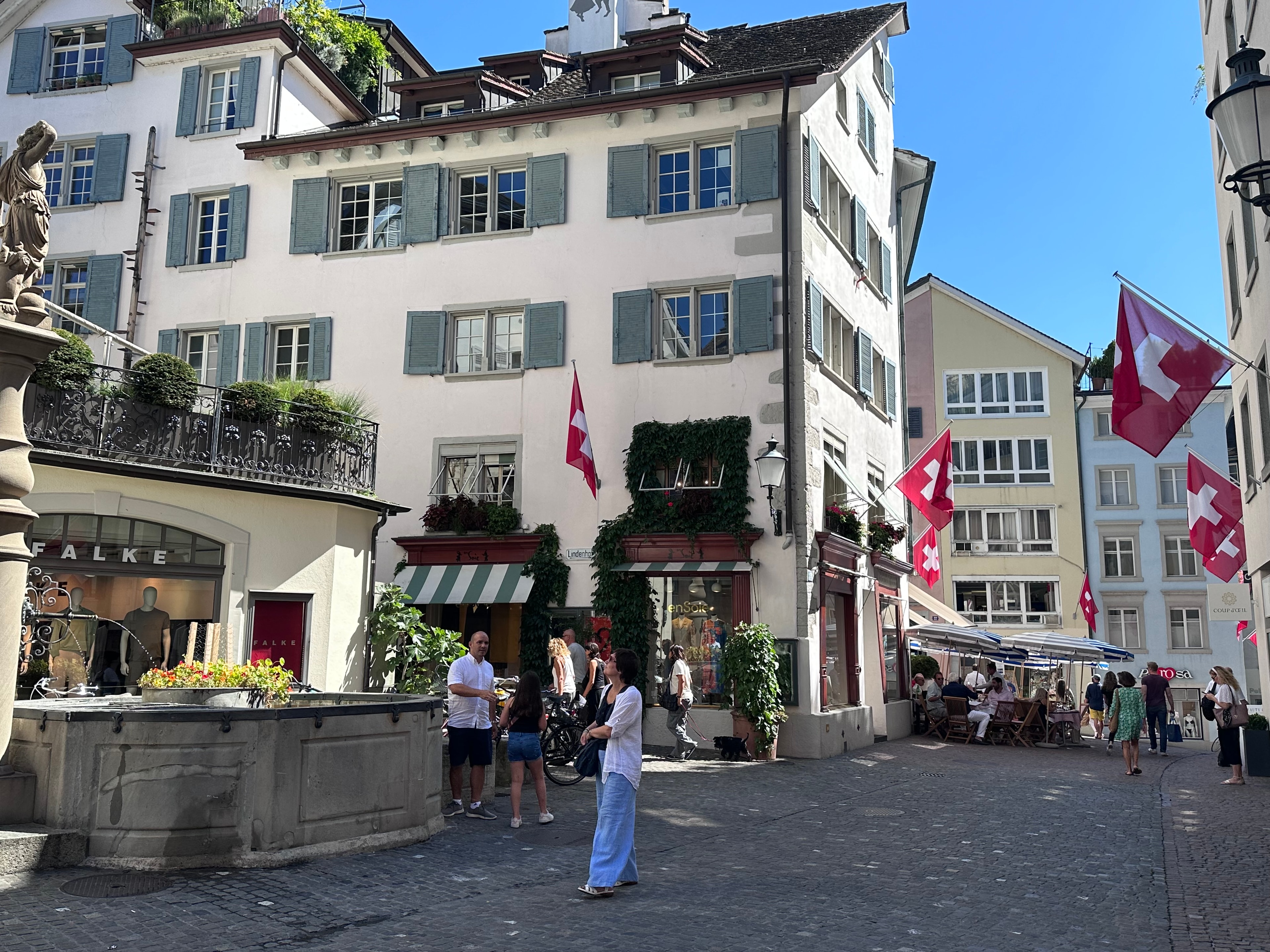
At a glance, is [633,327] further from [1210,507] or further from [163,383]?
[1210,507]

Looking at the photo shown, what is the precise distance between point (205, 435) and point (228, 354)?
8914 mm

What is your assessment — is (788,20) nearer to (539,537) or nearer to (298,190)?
(298,190)

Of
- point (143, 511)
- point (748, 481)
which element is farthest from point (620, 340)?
point (143, 511)

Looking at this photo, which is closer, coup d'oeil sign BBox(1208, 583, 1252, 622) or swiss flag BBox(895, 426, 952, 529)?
swiss flag BBox(895, 426, 952, 529)

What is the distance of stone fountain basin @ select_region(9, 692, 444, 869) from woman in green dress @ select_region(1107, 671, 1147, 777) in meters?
14.0

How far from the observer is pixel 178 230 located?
24.5 m

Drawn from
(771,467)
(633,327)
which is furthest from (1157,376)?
(633,327)

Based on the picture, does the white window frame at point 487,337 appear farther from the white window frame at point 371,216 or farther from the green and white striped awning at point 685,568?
the green and white striped awning at point 685,568

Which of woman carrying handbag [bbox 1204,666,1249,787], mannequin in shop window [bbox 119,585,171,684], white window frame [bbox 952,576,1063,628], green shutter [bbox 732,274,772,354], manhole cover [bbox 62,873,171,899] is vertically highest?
green shutter [bbox 732,274,772,354]

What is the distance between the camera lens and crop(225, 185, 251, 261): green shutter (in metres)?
24.3

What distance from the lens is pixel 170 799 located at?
27.5 feet

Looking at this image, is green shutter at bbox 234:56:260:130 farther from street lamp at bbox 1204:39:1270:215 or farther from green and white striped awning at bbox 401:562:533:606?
street lamp at bbox 1204:39:1270:215

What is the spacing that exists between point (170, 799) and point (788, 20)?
77.4ft

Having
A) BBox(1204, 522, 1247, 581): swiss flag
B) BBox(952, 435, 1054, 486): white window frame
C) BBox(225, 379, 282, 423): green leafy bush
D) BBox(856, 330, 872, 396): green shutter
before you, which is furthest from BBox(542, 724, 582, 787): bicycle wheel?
BBox(952, 435, 1054, 486): white window frame
